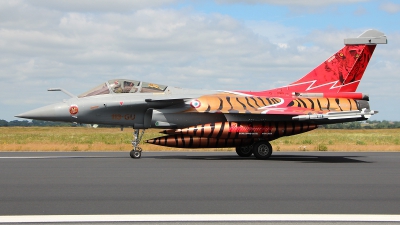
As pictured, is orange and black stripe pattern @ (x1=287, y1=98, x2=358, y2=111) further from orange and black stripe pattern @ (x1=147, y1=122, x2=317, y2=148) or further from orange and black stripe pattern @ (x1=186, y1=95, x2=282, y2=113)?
orange and black stripe pattern @ (x1=147, y1=122, x2=317, y2=148)

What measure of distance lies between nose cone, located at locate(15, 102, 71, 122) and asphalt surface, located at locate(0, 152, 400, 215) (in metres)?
4.65

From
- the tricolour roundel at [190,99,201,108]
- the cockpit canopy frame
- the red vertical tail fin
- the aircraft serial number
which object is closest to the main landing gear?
the tricolour roundel at [190,99,201,108]

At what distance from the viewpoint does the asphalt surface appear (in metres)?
8.19

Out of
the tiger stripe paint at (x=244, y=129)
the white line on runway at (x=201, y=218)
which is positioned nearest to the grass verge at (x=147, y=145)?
the tiger stripe paint at (x=244, y=129)

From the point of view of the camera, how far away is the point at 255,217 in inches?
295

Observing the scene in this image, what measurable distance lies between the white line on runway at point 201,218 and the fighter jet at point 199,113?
36.8 feet

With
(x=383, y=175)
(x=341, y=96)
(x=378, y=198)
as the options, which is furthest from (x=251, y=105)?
(x=378, y=198)

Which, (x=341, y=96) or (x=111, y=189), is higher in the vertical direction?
(x=341, y=96)

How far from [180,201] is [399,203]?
3.44 m

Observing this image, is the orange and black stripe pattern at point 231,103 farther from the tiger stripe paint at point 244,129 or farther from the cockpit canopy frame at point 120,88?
the cockpit canopy frame at point 120,88

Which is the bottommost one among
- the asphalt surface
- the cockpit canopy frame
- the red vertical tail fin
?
the asphalt surface

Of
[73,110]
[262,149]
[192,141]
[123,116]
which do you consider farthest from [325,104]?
[73,110]

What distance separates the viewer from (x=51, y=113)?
63.3ft

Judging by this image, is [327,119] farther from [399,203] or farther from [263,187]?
[399,203]
